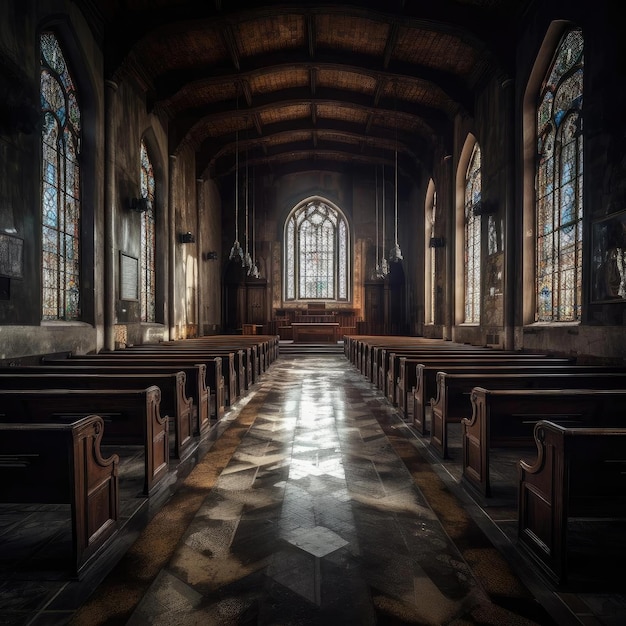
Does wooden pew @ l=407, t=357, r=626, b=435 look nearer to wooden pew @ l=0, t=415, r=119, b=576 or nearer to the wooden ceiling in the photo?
wooden pew @ l=0, t=415, r=119, b=576

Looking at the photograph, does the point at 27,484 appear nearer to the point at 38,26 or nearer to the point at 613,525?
the point at 613,525

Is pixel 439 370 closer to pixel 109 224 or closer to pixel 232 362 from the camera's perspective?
pixel 232 362

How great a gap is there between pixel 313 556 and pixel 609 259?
576 cm

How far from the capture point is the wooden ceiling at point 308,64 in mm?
9273

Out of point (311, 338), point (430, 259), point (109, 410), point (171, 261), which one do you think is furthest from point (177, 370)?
point (430, 259)

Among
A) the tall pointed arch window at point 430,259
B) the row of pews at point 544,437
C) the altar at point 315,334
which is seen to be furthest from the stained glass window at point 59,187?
the tall pointed arch window at point 430,259

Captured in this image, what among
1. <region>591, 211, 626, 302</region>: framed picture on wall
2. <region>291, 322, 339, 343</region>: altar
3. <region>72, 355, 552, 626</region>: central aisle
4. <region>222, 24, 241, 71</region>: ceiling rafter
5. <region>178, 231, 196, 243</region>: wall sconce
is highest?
<region>222, 24, 241, 71</region>: ceiling rafter

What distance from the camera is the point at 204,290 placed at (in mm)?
17047

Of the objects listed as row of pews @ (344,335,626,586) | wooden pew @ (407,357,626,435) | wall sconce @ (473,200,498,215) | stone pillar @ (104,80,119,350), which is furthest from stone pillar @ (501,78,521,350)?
stone pillar @ (104,80,119,350)

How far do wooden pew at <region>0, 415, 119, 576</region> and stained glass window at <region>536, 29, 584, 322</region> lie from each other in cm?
749

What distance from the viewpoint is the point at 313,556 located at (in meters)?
2.39

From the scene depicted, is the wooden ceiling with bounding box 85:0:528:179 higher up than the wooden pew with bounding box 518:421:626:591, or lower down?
Answer: higher up

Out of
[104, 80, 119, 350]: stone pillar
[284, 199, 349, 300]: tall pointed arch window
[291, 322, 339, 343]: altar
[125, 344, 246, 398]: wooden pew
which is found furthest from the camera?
[284, 199, 349, 300]: tall pointed arch window

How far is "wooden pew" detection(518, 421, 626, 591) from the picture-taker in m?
2.16
